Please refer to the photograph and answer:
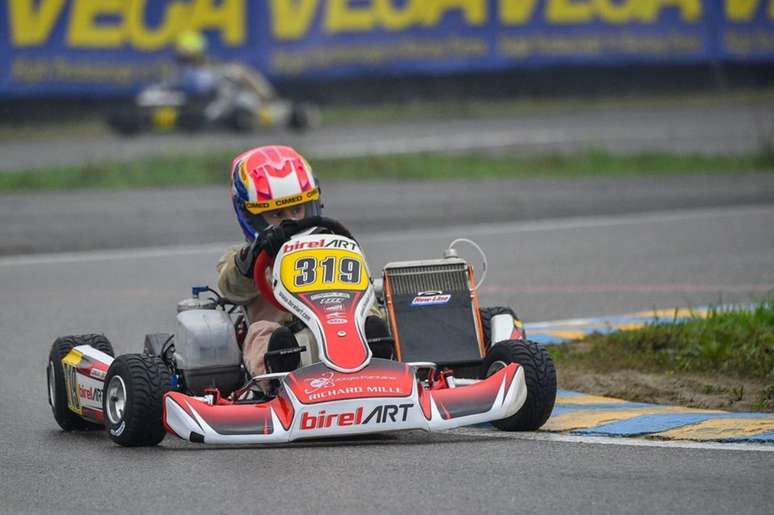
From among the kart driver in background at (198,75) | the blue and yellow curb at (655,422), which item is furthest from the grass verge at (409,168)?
the blue and yellow curb at (655,422)

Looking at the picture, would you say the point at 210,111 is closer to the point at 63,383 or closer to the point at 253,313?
the point at 63,383

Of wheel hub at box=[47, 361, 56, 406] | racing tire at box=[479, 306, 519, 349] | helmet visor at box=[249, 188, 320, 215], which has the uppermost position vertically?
helmet visor at box=[249, 188, 320, 215]

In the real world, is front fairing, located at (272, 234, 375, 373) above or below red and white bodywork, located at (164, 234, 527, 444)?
above

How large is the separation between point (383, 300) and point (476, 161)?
40.0 ft

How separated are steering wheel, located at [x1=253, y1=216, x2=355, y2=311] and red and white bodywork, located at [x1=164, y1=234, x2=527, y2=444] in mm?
336

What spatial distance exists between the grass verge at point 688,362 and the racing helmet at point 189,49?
48.9 feet

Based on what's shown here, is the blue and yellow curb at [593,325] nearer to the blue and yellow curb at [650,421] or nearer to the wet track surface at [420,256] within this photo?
the wet track surface at [420,256]

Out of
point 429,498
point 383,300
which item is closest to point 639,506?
point 429,498

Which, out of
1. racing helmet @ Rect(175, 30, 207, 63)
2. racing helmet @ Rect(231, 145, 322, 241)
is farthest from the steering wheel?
racing helmet @ Rect(175, 30, 207, 63)

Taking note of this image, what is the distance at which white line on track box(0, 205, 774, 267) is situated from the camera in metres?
13.3

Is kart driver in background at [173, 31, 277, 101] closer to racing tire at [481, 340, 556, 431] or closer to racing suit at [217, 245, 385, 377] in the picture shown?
racing suit at [217, 245, 385, 377]

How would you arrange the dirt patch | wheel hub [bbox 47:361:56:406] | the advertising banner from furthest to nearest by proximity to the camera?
the advertising banner, wheel hub [bbox 47:361:56:406], the dirt patch

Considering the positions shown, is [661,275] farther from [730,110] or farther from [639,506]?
[730,110]

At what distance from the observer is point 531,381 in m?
6.64
